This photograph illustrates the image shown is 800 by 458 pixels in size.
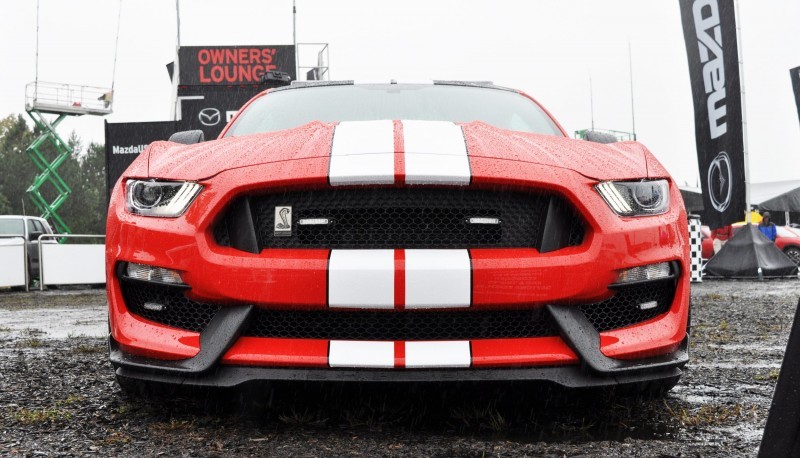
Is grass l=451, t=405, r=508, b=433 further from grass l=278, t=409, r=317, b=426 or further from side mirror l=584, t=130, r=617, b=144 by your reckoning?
side mirror l=584, t=130, r=617, b=144

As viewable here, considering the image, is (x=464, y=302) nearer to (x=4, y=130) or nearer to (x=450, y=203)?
(x=450, y=203)

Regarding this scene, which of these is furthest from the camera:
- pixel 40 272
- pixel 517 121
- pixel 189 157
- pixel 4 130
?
pixel 4 130

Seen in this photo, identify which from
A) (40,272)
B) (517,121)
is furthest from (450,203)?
(40,272)

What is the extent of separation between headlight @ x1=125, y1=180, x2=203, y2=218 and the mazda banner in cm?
1105

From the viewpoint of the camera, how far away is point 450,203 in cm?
240

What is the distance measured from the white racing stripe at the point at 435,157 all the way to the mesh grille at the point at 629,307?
57 cm

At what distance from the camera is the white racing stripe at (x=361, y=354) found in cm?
222

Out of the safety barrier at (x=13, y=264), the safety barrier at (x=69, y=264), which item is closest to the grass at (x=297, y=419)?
the safety barrier at (x=69, y=264)

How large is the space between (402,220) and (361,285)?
275mm

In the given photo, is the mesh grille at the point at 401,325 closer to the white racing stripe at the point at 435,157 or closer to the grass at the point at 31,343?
the white racing stripe at the point at 435,157

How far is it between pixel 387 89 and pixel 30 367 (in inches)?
88.5

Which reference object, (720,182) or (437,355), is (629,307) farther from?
(720,182)

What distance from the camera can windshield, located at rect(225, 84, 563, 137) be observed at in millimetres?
3545

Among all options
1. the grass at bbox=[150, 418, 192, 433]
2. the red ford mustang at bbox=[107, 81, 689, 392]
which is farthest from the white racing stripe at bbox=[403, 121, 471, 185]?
the grass at bbox=[150, 418, 192, 433]
